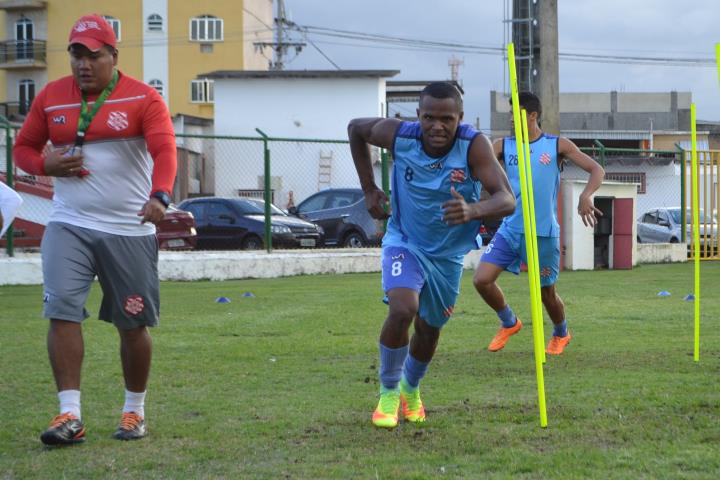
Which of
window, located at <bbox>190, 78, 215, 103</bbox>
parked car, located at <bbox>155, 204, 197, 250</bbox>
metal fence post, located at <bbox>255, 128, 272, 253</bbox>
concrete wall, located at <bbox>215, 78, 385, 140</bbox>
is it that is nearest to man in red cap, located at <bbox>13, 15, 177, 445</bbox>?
metal fence post, located at <bbox>255, 128, 272, 253</bbox>

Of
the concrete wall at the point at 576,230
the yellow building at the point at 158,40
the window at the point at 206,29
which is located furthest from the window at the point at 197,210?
the window at the point at 206,29

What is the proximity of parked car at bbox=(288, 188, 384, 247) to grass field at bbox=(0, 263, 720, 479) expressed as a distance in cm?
1212

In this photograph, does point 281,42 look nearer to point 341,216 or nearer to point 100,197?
point 341,216

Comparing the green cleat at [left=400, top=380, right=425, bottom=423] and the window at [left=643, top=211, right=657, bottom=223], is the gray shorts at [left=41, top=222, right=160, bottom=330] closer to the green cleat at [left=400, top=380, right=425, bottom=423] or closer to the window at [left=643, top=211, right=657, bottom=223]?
the green cleat at [left=400, top=380, right=425, bottom=423]

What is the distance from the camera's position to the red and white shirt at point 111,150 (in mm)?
5754

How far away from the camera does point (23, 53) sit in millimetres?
62906

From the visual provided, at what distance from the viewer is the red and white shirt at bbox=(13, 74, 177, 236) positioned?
5.75 m

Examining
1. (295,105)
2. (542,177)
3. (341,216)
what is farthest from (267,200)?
(295,105)

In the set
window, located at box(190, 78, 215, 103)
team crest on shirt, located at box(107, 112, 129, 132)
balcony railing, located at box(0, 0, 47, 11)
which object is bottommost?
team crest on shirt, located at box(107, 112, 129, 132)

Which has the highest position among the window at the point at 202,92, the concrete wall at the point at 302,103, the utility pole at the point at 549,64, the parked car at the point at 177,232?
the window at the point at 202,92

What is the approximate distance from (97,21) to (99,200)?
92 centimetres

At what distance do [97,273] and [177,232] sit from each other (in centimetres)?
1584

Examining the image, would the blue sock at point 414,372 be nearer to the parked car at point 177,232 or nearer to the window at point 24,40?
the parked car at point 177,232

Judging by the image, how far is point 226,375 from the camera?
8.02 m
